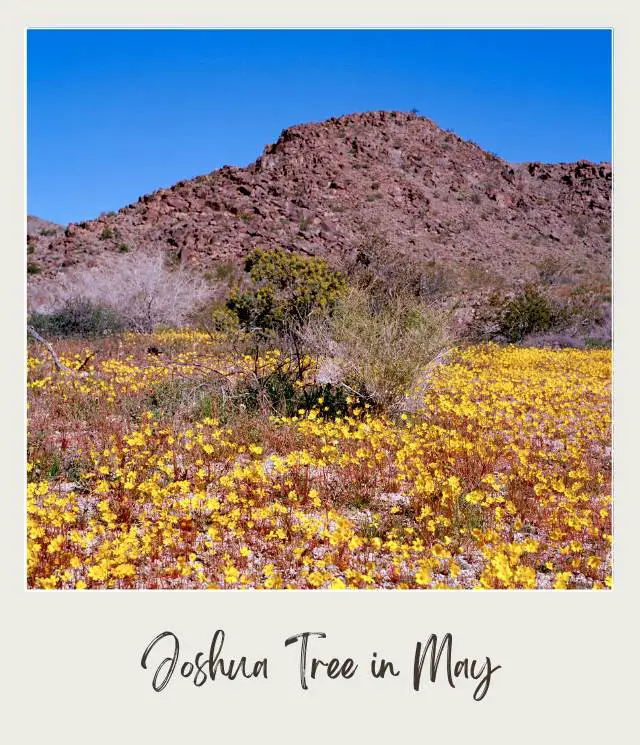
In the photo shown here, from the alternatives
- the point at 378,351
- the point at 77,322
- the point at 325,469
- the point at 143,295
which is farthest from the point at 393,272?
the point at 325,469

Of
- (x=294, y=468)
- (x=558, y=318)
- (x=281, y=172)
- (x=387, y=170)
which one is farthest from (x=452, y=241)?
(x=294, y=468)

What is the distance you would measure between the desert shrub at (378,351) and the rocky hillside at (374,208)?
72.8 feet

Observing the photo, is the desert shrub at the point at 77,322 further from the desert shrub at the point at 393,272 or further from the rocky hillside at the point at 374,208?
the rocky hillside at the point at 374,208

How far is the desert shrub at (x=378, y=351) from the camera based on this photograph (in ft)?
23.6

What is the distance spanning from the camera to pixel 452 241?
37.1 m

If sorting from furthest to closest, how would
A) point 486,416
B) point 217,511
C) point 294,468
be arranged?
1. point 486,416
2. point 294,468
3. point 217,511

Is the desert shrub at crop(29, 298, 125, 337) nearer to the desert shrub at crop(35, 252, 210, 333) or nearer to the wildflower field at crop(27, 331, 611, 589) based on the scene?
the desert shrub at crop(35, 252, 210, 333)

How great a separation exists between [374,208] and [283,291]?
2541 cm

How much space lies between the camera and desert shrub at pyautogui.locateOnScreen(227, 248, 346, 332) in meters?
13.7

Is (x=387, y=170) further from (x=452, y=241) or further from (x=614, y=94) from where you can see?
(x=614, y=94)

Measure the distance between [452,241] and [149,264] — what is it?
21.6m

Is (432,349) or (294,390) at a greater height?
(432,349)

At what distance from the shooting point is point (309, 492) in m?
4.64

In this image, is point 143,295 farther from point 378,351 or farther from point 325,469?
point 325,469
